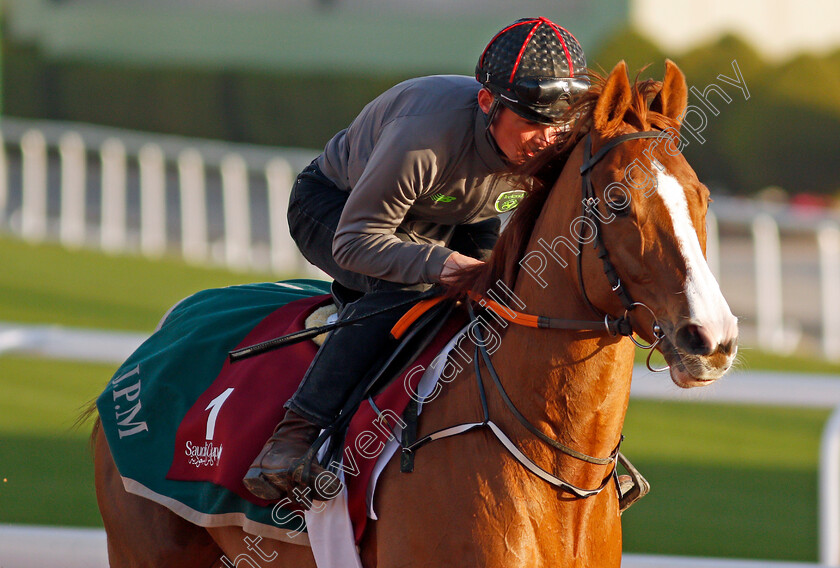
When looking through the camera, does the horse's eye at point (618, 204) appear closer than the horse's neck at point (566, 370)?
Yes

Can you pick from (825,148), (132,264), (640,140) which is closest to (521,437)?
(640,140)

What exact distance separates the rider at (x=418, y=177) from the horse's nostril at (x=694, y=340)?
671 mm

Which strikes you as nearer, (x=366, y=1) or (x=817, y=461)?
(x=817, y=461)

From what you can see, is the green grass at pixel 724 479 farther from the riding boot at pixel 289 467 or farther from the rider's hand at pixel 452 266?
the rider's hand at pixel 452 266

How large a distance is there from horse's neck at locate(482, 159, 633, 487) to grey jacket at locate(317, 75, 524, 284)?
0.28 meters

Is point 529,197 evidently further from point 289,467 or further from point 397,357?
point 289,467

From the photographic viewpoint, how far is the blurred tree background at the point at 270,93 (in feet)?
58.8

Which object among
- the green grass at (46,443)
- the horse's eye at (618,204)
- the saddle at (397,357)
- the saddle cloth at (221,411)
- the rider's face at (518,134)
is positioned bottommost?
the green grass at (46,443)

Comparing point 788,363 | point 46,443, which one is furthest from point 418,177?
point 788,363

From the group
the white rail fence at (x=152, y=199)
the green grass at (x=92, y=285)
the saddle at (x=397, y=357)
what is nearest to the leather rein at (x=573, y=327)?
the saddle at (x=397, y=357)

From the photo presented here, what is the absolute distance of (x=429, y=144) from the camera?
273cm

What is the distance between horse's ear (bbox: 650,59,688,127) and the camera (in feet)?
8.25

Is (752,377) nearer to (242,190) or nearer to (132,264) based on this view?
(132,264)

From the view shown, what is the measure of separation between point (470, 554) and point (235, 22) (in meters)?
22.0
